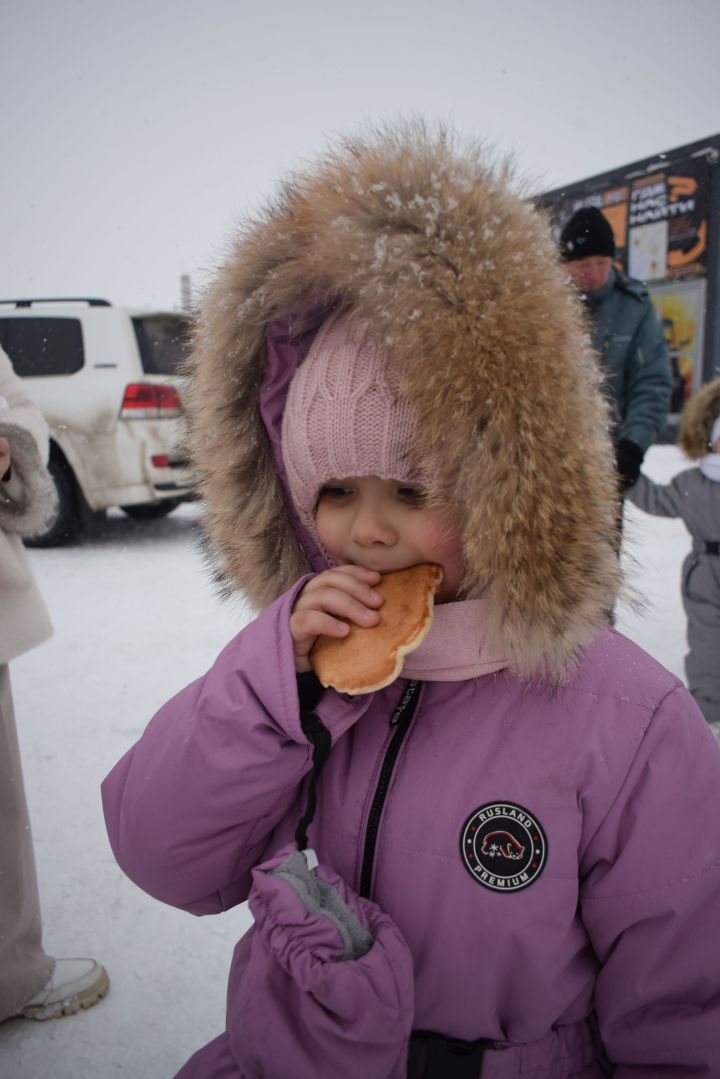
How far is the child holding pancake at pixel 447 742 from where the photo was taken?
965 millimetres

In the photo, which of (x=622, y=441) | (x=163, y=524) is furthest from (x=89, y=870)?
(x=163, y=524)

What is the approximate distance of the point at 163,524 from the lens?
8.52 metres

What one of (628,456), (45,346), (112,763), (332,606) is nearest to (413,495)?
(332,606)

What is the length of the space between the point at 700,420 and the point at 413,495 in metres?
3.33

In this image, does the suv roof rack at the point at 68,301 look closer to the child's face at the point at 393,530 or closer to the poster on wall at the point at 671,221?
the child's face at the point at 393,530

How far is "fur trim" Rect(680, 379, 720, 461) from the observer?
390 cm

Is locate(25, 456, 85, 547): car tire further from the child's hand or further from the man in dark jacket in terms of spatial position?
the child's hand

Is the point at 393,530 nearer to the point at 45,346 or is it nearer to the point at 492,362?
the point at 492,362

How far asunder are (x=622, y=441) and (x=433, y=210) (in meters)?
3.02

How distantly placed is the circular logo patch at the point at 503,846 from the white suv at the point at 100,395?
6157mm

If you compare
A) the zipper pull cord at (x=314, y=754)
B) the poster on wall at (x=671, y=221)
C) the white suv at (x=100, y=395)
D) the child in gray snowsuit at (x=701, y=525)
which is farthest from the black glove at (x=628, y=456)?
the poster on wall at (x=671, y=221)

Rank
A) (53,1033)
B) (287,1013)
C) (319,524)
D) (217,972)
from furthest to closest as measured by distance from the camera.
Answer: (217,972) < (53,1033) < (319,524) < (287,1013)

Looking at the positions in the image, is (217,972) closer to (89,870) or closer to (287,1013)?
(89,870)

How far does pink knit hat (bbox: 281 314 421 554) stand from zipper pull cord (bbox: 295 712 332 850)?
39 cm
